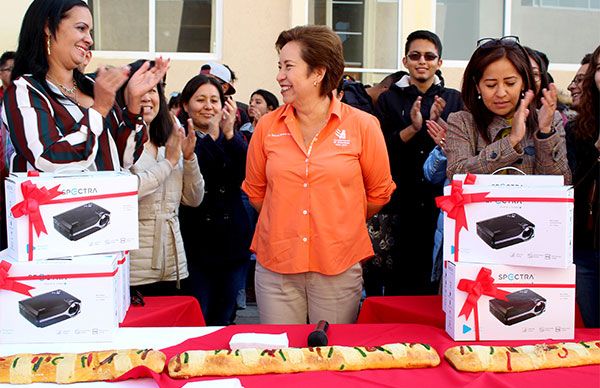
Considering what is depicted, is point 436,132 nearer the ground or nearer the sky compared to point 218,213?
nearer the sky

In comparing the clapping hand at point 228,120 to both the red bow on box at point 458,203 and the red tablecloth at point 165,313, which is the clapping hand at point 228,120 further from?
the red bow on box at point 458,203

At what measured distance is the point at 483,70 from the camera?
2.68 meters

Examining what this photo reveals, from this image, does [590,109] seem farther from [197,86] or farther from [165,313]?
[197,86]

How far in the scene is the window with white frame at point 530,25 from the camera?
7.68 metres

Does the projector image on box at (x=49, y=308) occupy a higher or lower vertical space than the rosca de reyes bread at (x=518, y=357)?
higher

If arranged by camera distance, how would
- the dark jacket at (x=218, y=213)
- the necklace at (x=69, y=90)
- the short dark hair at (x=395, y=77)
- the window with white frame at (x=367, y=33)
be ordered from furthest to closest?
the window with white frame at (x=367, y=33), the short dark hair at (x=395, y=77), the dark jacket at (x=218, y=213), the necklace at (x=69, y=90)

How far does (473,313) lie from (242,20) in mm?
5592

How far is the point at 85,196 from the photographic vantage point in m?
2.19

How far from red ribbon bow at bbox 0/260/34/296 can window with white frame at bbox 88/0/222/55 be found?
5.44m

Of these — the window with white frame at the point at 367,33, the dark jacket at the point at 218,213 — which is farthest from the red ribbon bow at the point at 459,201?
the window with white frame at the point at 367,33

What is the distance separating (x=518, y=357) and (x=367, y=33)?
6117mm

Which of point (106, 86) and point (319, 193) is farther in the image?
point (319, 193)

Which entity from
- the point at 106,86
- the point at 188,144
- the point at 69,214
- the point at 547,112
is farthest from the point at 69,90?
the point at 547,112

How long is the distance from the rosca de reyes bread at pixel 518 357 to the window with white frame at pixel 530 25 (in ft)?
20.2
